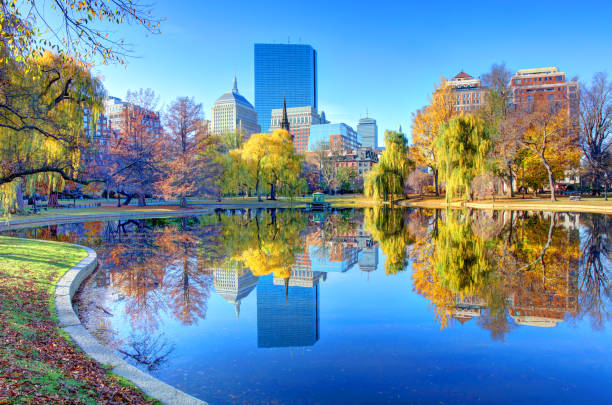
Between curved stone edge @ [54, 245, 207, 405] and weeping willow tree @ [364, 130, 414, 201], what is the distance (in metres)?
42.6

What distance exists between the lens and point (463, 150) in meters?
38.6

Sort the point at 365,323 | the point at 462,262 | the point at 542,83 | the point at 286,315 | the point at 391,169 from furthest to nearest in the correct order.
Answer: the point at 542,83, the point at 391,169, the point at 462,262, the point at 286,315, the point at 365,323

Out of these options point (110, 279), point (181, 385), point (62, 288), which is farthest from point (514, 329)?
point (110, 279)

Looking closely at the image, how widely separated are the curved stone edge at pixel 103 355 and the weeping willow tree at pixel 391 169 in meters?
42.6

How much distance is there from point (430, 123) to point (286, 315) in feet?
165

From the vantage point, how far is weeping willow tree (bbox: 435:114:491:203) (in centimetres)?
3847

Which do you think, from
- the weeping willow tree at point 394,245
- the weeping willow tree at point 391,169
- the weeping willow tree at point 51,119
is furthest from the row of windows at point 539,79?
the weeping willow tree at point 51,119

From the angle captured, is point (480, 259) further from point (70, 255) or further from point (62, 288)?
point (70, 255)

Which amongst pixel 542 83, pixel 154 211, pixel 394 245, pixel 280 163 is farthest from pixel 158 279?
pixel 542 83

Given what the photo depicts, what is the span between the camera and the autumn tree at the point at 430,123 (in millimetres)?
52031

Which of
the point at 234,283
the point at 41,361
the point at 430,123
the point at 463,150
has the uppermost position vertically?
the point at 430,123

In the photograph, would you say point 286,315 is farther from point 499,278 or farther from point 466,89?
point 466,89

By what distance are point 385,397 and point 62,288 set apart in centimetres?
735

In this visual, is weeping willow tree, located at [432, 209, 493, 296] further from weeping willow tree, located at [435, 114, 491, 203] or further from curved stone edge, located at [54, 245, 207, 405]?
weeping willow tree, located at [435, 114, 491, 203]
